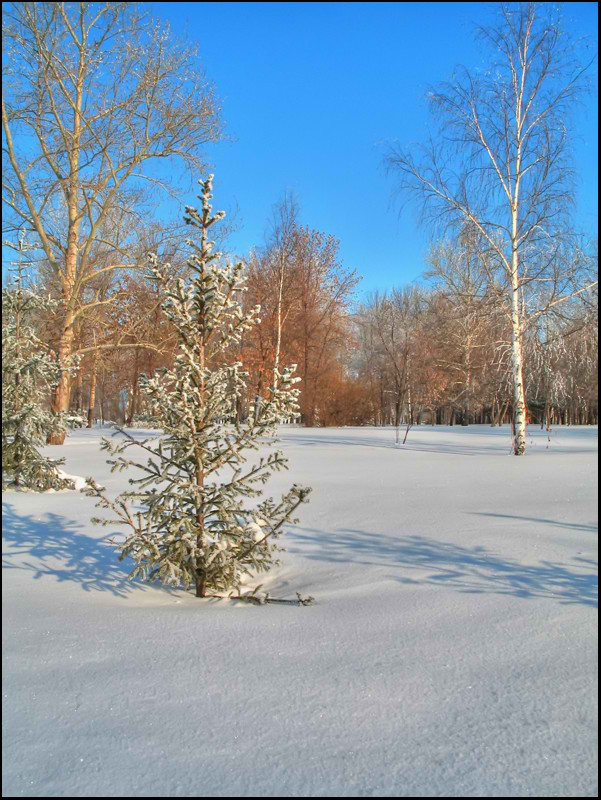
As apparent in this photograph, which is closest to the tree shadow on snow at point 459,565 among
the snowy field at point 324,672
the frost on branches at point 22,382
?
the snowy field at point 324,672

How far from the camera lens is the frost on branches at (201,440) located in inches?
143

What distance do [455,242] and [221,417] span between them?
37.7ft

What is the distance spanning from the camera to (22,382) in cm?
600

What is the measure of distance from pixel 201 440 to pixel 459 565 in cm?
211

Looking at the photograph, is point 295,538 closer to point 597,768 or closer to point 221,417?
point 221,417

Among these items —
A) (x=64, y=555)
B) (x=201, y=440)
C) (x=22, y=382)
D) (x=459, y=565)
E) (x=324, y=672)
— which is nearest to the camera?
(x=324, y=672)

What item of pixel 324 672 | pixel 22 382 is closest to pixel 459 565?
pixel 324 672

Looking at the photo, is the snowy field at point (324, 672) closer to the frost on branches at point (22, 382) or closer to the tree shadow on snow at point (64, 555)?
the tree shadow on snow at point (64, 555)

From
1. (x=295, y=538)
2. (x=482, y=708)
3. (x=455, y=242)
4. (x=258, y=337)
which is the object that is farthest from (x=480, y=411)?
(x=482, y=708)

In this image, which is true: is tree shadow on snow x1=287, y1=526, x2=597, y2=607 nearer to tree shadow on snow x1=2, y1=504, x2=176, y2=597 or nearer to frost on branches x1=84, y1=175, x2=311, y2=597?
frost on branches x1=84, y1=175, x2=311, y2=597

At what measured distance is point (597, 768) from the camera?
1.77m

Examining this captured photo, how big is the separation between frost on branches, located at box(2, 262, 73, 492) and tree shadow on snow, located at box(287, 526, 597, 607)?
3.24m

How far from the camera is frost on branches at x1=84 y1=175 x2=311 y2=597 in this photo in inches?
143

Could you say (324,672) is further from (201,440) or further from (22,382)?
(22,382)
